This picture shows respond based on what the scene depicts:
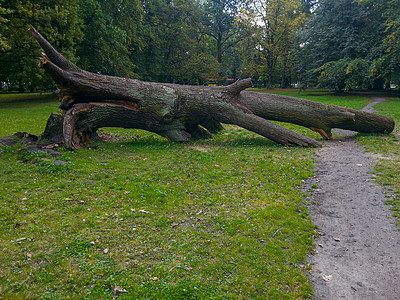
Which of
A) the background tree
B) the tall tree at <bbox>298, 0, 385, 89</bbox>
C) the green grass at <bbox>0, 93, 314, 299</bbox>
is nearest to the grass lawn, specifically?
the green grass at <bbox>0, 93, 314, 299</bbox>

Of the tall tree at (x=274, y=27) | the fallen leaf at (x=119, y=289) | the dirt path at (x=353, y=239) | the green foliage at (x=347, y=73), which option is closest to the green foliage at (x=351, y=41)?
the green foliage at (x=347, y=73)

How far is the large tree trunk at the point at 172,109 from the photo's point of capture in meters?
9.79

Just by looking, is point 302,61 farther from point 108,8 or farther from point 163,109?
point 163,109

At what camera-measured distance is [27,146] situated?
9500 mm

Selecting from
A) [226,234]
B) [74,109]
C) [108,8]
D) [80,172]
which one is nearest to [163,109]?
[74,109]

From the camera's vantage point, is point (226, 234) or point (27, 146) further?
point (27, 146)

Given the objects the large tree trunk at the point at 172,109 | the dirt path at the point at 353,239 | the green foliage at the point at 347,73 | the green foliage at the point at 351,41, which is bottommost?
the dirt path at the point at 353,239

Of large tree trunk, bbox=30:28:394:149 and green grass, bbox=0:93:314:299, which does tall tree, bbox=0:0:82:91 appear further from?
green grass, bbox=0:93:314:299

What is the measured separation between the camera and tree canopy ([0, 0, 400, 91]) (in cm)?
2203

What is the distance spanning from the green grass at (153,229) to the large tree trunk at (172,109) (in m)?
2.16

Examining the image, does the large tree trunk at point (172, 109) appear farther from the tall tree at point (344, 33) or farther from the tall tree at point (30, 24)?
the tall tree at point (344, 33)

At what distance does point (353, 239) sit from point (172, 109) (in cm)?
711

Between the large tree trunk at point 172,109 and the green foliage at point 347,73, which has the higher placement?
the green foliage at point 347,73

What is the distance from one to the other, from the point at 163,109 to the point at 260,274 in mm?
7432
